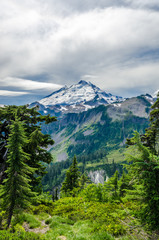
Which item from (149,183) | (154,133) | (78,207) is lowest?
(78,207)

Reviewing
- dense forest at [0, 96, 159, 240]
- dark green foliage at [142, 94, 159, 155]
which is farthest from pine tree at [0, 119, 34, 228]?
dark green foliage at [142, 94, 159, 155]

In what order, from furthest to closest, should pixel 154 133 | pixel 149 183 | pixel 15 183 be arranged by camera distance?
pixel 154 133
pixel 15 183
pixel 149 183

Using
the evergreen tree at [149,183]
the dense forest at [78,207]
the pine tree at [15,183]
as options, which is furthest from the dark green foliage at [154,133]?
the pine tree at [15,183]

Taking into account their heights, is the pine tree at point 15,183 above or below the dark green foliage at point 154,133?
below

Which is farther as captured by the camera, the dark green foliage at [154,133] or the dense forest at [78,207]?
the dark green foliage at [154,133]

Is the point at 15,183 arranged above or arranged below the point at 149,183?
below

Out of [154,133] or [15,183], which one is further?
[154,133]

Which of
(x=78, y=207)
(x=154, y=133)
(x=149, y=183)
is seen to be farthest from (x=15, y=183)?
(x=154, y=133)

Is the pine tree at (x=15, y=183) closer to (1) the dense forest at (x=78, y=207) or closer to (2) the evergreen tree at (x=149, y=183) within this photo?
(1) the dense forest at (x=78, y=207)

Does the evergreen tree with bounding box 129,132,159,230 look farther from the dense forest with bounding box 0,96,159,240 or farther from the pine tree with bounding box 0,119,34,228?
the pine tree with bounding box 0,119,34,228

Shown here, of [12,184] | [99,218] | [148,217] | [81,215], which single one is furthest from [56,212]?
[148,217]

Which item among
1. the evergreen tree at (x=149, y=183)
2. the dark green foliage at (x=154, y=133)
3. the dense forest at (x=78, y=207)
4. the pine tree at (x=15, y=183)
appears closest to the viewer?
the evergreen tree at (x=149, y=183)

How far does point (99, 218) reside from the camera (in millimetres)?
11266

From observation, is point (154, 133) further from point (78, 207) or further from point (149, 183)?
point (149, 183)
